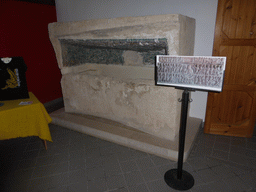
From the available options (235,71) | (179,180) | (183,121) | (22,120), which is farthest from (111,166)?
(235,71)

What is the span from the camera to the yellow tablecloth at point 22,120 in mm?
2938

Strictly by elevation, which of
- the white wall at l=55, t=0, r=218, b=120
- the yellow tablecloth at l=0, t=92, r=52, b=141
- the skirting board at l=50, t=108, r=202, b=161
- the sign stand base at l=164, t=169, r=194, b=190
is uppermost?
the white wall at l=55, t=0, r=218, b=120

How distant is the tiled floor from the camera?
2670 millimetres

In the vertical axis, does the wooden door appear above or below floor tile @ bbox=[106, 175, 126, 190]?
above

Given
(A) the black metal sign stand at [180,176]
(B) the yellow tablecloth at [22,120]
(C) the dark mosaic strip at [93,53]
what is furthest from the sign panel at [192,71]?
(B) the yellow tablecloth at [22,120]

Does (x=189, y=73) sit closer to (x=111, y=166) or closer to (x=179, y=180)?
(x=179, y=180)

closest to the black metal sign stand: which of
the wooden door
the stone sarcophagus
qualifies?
the stone sarcophagus

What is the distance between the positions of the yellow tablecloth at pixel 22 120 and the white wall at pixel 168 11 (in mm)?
2899

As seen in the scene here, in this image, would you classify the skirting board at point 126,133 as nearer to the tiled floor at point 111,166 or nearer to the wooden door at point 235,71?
the tiled floor at point 111,166

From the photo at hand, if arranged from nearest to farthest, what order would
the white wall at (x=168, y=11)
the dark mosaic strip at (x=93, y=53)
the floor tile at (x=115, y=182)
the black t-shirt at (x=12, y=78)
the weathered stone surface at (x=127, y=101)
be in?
the floor tile at (x=115, y=182)
the black t-shirt at (x=12, y=78)
the weathered stone surface at (x=127, y=101)
the white wall at (x=168, y=11)
the dark mosaic strip at (x=93, y=53)

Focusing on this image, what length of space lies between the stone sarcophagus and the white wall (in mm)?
305

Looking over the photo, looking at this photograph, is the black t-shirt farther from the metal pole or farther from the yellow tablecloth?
the metal pole

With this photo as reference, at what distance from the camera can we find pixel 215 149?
3430 mm

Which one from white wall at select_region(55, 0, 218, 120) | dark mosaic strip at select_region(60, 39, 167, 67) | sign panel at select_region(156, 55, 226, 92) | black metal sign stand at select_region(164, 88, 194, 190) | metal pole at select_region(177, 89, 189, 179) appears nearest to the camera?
sign panel at select_region(156, 55, 226, 92)
